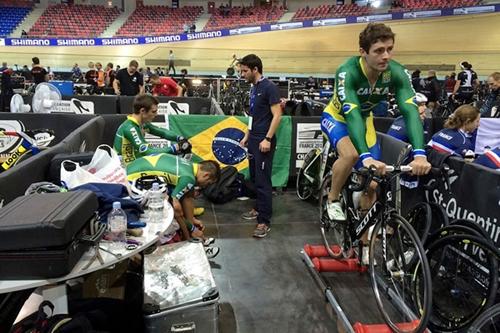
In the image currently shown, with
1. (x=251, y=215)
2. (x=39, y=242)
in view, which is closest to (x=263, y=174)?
(x=251, y=215)

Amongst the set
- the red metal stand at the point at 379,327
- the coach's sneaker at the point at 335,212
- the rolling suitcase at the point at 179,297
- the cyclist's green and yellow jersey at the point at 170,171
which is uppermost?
the cyclist's green and yellow jersey at the point at 170,171

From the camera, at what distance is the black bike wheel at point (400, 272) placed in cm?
231

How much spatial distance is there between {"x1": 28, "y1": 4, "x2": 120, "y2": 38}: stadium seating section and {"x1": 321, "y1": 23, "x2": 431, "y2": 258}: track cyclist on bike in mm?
26141

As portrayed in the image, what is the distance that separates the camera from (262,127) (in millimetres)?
4387

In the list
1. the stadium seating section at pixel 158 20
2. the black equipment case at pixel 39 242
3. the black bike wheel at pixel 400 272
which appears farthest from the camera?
the stadium seating section at pixel 158 20

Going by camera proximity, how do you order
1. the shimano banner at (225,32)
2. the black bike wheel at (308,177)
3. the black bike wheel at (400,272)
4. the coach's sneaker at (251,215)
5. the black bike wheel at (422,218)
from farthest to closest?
the shimano banner at (225,32)
the black bike wheel at (308,177)
the coach's sneaker at (251,215)
the black bike wheel at (422,218)
the black bike wheel at (400,272)

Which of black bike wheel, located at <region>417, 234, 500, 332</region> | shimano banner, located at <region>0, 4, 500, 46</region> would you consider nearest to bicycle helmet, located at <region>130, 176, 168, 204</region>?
black bike wheel, located at <region>417, 234, 500, 332</region>

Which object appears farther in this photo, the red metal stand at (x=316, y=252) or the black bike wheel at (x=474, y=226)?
the red metal stand at (x=316, y=252)

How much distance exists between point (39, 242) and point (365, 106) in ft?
7.76

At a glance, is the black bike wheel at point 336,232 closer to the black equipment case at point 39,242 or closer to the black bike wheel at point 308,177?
the black bike wheel at point 308,177

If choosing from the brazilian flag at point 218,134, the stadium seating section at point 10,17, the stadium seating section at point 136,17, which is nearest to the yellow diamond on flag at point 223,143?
the brazilian flag at point 218,134

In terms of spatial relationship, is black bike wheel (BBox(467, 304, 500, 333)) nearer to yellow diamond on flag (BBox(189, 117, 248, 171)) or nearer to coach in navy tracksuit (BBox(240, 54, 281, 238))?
coach in navy tracksuit (BBox(240, 54, 281, 238))

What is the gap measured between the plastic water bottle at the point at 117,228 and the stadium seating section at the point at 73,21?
87.7 ft

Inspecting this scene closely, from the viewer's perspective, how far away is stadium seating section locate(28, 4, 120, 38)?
25828mm
